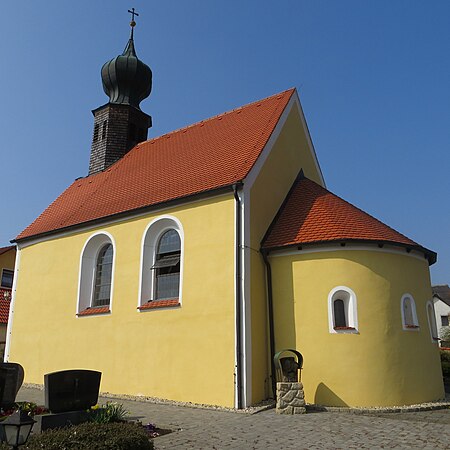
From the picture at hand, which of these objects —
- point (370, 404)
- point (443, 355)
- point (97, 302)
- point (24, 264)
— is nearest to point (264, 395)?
point (370, 404)

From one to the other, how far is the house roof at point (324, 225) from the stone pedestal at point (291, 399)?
129 inches

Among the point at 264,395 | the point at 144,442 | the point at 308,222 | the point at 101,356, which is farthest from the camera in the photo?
the point at 101,356

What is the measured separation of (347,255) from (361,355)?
2205 millimetres

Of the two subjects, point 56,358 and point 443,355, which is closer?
point 56,358

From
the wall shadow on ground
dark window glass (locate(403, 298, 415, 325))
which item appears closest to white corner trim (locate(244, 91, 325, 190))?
dark window glass (locate(403, 298, 415, 325))

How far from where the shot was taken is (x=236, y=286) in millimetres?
10250

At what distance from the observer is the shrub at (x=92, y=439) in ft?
16.9

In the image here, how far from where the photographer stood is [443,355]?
53.2 feet

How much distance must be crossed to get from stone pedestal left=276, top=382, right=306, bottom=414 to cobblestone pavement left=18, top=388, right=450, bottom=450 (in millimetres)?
221

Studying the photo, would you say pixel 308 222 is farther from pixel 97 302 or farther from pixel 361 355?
pixel 97 302

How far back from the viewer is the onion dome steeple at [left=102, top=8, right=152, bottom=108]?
19547mm

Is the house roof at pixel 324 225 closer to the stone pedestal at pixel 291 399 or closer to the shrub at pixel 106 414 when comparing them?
the stone pedestal at pixel 291 399

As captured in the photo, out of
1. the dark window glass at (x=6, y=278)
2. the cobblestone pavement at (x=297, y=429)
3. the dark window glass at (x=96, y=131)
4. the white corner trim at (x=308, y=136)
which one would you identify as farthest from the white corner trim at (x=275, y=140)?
the dark window glass at (x=6, y=278)

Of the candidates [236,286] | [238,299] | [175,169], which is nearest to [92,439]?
[238,299]
